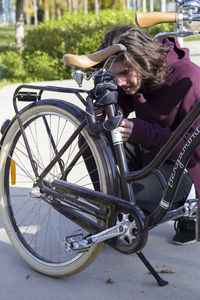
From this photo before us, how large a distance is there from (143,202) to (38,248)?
0.74m

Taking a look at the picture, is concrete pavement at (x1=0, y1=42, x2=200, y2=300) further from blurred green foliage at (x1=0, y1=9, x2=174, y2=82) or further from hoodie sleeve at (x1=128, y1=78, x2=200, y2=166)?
blurred green foliage at (x1=0, y1=9, x2=174, y2=82)

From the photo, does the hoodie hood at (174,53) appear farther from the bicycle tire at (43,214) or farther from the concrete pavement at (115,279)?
the concrete pavement at (115,279)

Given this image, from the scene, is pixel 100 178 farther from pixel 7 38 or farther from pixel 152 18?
pixel 7 38

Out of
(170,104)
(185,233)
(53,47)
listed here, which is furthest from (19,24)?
(170,104)

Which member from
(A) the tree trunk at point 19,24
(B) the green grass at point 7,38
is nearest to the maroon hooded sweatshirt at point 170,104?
(A) the tree trunk at point 19,24

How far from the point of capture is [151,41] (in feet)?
8.22

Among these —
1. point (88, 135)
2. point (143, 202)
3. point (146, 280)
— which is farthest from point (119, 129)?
point (146, 280)

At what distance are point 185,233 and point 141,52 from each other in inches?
43.8

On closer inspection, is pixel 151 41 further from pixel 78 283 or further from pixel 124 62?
pixel 78 283

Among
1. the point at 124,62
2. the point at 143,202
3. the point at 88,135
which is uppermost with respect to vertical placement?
the point at 124,62

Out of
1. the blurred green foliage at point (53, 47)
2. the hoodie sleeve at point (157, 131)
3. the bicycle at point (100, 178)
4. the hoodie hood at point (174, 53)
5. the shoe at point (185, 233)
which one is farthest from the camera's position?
the blurred green foliage at point (53, 47)

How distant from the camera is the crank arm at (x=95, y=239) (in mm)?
2375

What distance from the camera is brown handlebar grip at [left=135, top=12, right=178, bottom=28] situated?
93.7 inches

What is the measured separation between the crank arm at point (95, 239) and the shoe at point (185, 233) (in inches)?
28.2
